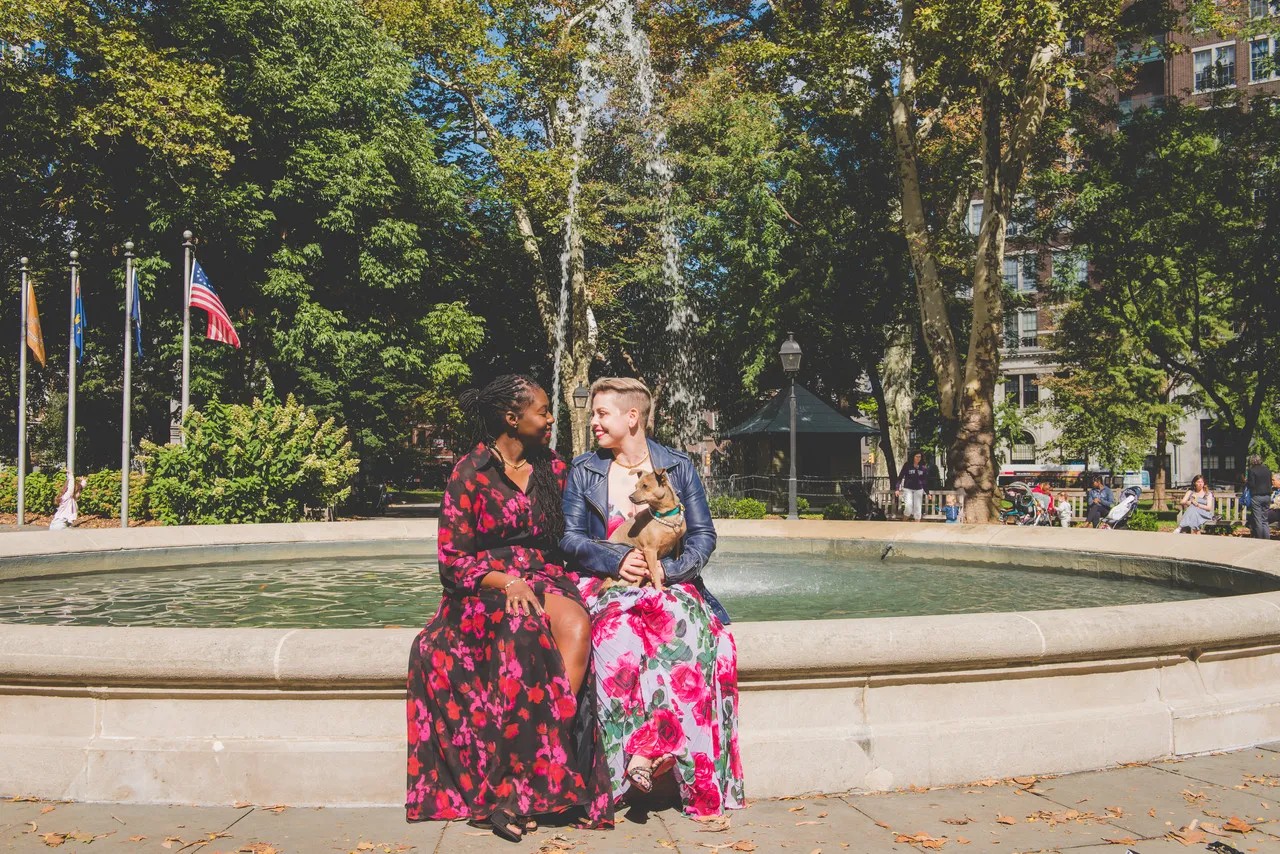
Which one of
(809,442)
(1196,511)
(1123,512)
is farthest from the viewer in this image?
(809,442)

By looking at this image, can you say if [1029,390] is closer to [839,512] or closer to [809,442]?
[809,442]

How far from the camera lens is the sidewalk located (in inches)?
149

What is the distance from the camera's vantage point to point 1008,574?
1066 cm

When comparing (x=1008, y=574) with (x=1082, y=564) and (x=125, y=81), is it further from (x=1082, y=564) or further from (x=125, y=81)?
(x=125, y=81)

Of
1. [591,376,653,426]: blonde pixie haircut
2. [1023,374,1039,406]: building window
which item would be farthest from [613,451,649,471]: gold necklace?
[1023,374,1039,406]: building window

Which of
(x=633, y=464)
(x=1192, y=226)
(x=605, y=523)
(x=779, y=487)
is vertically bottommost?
(x=779, y=487)

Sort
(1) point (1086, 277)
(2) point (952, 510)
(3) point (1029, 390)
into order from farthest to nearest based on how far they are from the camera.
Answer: (3) point (1029, 390) < (1) point (1086, 277) < (2) point (952, 510)

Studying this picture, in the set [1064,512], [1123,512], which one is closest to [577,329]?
[1064,512]

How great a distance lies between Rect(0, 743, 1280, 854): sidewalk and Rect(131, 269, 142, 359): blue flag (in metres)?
20.8

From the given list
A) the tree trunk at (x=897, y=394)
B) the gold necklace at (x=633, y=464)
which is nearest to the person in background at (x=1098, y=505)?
the tree trunk at (x=897, y=394)

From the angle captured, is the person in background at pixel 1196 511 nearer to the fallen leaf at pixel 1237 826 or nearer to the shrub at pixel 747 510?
the shrub at pixel 747 510

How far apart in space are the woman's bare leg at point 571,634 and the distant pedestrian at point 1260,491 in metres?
18.3

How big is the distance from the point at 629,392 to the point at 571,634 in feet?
3.89

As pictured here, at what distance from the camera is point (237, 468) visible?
60.0ft
